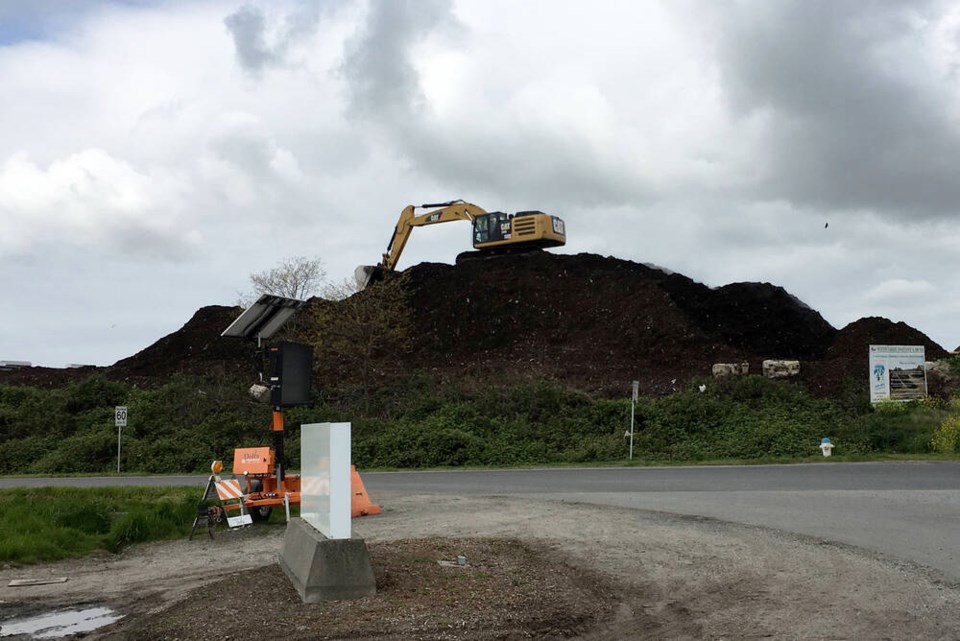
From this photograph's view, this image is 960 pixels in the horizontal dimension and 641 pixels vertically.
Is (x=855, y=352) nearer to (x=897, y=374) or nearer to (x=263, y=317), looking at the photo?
(x=897, y=374)

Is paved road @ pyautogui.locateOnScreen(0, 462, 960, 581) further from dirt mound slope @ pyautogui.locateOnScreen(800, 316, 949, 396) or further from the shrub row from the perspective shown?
dirt mound slope @ pyautogui.locateOnScreen(800, 316, 949, 396)

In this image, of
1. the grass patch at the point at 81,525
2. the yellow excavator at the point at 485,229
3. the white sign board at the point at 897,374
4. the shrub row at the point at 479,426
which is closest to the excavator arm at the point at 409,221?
the yellow excavator at the point at 485,229

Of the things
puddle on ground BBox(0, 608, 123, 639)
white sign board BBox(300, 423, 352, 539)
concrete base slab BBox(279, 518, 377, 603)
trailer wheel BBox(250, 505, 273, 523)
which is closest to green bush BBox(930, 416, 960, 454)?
trailer wheel BBox(250, 505, 273, 523)

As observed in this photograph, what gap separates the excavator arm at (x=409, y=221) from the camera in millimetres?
43594

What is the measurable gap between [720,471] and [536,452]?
7.08m

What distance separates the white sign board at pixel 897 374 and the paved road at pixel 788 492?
24.1 feet

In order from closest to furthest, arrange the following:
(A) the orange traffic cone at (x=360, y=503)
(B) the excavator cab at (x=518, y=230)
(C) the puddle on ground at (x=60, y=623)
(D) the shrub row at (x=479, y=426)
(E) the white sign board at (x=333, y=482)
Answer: (C) the puddle on ground at (x=60, y=623) < (E) the white sign board at (x=333, y=482) < (A) the orange traffic cone at (x=360, y=503) < (D) the shrub row at (x=479, y=426) < (B) the excavator cab at (x=518, y=230)

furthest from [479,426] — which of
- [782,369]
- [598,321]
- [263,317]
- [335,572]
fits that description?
[335,572]

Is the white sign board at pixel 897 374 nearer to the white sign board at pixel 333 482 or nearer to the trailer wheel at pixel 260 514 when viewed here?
the trailer wheel at pixel 260 514

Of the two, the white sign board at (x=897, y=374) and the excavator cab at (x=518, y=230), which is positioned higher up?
the excavator cab at (x=518, y=230)

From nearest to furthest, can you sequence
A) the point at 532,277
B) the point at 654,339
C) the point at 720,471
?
the point at 720,471 → the point at 654,339 → the point at 532,277

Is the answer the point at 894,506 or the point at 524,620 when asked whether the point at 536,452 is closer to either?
the point at 894,506

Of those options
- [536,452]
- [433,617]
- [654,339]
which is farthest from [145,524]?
[654,339]

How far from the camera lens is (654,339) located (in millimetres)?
35781
